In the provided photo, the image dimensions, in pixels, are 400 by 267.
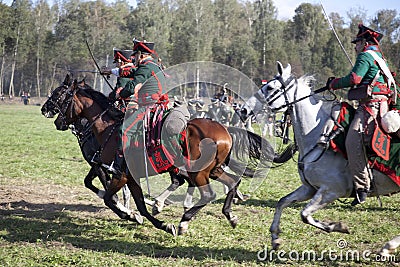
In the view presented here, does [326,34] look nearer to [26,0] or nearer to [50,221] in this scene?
[26,0]

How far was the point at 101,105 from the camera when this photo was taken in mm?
8289

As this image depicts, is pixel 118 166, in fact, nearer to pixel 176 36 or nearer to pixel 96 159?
pixel 96 159

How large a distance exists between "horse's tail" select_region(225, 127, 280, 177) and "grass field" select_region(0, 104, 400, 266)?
92 cm

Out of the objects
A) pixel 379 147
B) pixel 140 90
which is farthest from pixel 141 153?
pixel 379 147

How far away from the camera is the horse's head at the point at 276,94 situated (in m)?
6.78

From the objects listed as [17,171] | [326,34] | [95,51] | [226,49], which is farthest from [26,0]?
[17,171]

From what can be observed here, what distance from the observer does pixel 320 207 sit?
251 inches

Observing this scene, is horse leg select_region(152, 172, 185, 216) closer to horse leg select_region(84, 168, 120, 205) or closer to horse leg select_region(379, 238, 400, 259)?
horse leg select_region(84, 168, 120, 205)

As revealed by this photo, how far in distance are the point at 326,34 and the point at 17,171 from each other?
62.4 m

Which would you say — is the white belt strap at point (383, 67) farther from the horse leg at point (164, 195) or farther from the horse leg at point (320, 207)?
the horse leg at point (164, 195)

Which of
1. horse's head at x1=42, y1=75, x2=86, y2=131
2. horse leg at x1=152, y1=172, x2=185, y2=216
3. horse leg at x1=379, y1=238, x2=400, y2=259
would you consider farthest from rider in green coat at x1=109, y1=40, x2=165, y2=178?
horse leg at x1=379, y1=238, x2=400, y2=259

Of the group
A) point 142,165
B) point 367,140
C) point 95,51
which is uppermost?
point 95,51

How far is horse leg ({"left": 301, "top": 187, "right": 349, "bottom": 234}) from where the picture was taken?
20.8 feet

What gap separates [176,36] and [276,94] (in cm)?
5231
